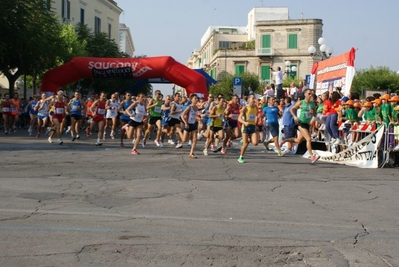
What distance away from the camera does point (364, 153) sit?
15.9 metres

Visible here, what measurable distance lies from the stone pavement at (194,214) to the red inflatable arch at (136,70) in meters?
15.7

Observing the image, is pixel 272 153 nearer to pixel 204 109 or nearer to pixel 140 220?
pixel 204 109

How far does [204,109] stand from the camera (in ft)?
77.6

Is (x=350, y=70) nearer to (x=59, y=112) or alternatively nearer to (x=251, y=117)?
(x=251, y=117)

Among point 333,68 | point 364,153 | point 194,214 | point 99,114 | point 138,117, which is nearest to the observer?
point 194,214

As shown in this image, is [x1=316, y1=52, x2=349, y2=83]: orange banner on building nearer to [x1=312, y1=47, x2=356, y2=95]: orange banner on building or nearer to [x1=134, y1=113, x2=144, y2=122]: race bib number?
[x1=312, y1=47, x2=356, y2=95]: orange banner on building

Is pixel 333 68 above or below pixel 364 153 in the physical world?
above

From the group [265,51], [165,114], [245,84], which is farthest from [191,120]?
[265,51]

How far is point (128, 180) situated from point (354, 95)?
837cm

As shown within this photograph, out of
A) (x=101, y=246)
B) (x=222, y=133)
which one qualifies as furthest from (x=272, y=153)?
(x=101, y=246)

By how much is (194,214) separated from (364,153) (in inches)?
328

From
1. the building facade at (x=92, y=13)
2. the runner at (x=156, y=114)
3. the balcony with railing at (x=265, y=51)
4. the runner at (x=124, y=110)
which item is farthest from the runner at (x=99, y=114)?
the balcony with railing at (x=265, y=51)

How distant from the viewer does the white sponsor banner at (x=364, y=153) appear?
613 inches

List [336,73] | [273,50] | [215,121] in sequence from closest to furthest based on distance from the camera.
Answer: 1. [215,121]
2. [336,73]
3. [273,50]
